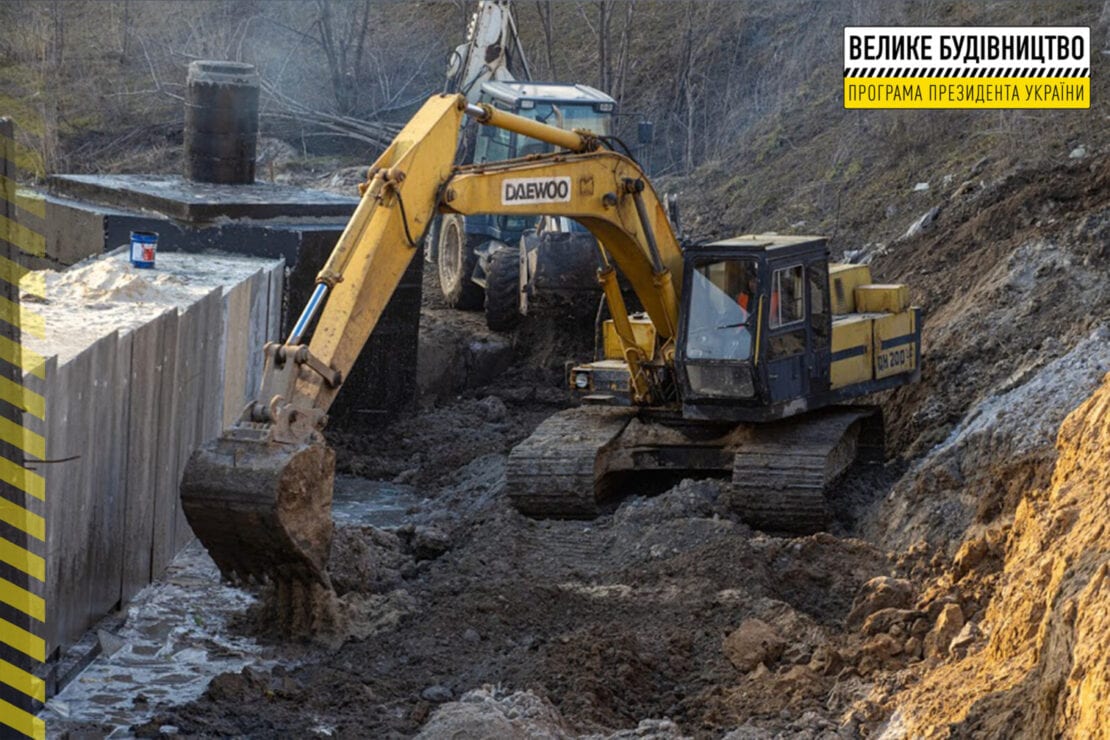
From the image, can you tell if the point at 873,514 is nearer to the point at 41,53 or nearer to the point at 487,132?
the point at 487,132

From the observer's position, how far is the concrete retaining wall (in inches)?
303

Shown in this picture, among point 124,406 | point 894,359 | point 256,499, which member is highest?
point 894,359

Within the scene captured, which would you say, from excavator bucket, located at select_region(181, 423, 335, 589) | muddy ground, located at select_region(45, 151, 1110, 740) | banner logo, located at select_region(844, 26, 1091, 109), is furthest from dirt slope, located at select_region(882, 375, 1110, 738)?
banner logo, located at select_region(844, 26, 1091, 109)

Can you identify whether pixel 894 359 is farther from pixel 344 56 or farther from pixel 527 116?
pixel 344 56

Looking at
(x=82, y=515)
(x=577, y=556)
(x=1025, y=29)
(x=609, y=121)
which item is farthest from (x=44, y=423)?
(x=1025, y=29)

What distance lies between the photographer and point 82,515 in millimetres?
8062

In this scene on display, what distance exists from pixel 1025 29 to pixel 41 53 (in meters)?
17.4

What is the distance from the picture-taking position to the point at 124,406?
28.5 feet

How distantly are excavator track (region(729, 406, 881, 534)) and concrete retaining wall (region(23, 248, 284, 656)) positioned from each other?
12.5ft

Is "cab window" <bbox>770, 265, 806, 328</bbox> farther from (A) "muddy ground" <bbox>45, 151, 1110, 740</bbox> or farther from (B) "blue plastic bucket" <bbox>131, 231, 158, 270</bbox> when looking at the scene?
(B) "blue plastic bucket" <bbox>131, 231, 158, 270</bbox>

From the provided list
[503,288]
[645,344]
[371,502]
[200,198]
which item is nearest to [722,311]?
[645,344]

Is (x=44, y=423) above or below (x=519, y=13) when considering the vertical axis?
below

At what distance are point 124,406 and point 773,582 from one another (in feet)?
13.6

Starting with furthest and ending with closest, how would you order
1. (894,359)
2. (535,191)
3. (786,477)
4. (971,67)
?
(971,67) < (894,359) < (786,477) < (535,191)
